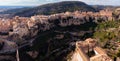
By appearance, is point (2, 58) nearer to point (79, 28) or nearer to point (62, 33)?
point (62, 33)

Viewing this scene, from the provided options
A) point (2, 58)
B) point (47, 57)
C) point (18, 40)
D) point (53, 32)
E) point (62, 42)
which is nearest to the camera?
point (2, 58)

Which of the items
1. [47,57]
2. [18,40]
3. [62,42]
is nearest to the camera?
[47,57]

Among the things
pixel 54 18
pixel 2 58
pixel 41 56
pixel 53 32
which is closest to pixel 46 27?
pixel 53 32

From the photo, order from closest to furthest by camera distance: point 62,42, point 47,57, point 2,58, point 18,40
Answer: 1. point 2,58
2. point 47,57
3. point 18,40
4. point 62,42

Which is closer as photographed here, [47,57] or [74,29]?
[47,57]

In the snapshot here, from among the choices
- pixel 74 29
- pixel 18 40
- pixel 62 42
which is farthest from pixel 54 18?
pixel 18 40

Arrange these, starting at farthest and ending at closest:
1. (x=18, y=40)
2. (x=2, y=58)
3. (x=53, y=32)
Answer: (x=53, y=32), (x=18, y=40), (x=2, y=58)

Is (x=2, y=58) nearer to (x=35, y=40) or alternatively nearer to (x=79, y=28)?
(x=35, y=40)

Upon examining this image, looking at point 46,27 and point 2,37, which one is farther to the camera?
point 46,27
